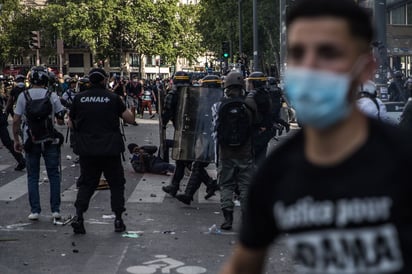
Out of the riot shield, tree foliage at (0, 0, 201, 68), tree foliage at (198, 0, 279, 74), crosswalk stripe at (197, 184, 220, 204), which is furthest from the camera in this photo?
tree foliage at (0, 0, 201, 68)

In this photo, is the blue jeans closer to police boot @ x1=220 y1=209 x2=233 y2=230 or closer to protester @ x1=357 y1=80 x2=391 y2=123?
police boot @ x1=220 y1=209 x2=233 y2=230

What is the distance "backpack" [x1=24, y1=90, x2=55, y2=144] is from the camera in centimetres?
855

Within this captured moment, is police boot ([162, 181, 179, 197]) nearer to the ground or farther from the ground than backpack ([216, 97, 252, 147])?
nearer to the ground

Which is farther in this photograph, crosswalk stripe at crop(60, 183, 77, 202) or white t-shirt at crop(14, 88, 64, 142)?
crosswalk stripe at crop(60, 183, 77, 202)

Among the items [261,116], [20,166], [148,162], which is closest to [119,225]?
[261,116]

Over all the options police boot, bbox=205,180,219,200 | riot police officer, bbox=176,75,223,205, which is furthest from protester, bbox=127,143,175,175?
police boot, bbox=205,180,219,200

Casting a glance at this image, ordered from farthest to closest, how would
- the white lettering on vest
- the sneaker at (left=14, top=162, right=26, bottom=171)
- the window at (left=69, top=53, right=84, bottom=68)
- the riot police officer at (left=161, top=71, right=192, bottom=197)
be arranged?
the window at (left=69, top=53, right=84, bottom=68), the sneaker at (left=14, top=162, right=26, bottom=171), the riot police officer at (left=161, top=71, right=192, bottom=197), the white lettering on vest

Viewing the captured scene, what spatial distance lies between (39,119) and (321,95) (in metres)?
6.90

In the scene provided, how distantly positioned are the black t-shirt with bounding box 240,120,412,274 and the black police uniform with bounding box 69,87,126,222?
5985 millimetres

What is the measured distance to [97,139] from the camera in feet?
26.4

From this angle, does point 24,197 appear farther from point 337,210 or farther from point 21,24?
point 21,24

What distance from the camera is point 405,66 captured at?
32.6 meters

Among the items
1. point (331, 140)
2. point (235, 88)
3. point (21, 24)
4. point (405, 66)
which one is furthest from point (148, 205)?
point (21, 24)

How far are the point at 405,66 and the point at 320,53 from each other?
104ft
